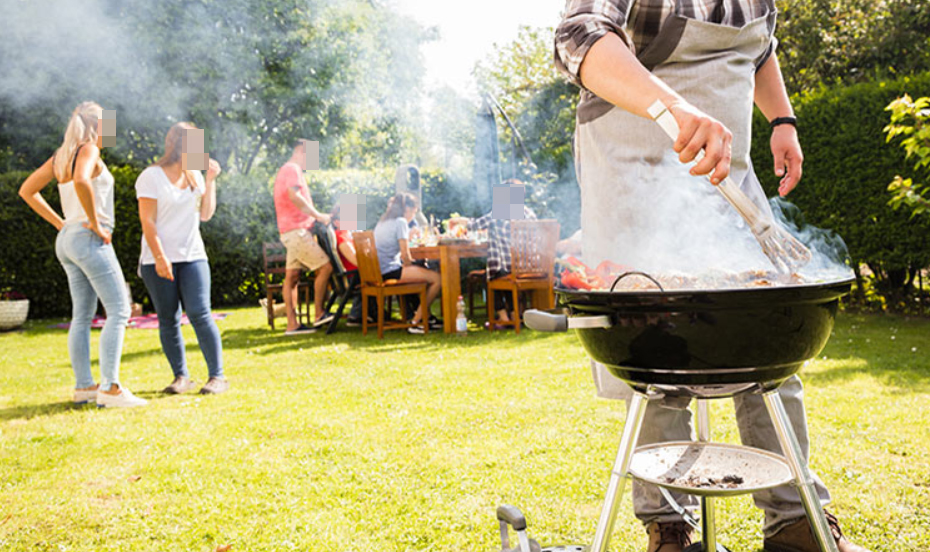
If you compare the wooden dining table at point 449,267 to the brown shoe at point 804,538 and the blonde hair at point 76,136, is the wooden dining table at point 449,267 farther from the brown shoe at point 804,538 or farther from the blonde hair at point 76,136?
the brown shoe at point 804,538

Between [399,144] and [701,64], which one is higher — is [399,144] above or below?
above

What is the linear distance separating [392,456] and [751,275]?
1.95m

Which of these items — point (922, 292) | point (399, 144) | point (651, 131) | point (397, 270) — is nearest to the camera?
point (651, 131)

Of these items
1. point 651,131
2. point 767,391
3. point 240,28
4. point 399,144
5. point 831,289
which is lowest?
point 767,391

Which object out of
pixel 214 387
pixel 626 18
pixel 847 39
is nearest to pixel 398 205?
pixel 214 387

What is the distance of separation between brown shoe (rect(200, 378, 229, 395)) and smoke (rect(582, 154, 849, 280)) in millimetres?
3383

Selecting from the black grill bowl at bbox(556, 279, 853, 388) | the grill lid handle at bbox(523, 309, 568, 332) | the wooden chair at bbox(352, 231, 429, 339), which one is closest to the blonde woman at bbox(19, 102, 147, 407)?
the wooden chair at bbox(352, 231, 429, 339)

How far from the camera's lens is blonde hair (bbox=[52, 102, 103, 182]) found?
3.86m

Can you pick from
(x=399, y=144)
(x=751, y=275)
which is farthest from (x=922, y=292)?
(x=399, y=144)

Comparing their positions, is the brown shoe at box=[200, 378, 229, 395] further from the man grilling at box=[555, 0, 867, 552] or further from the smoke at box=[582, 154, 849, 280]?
the smoke at box=[582, 154, 849, 280]

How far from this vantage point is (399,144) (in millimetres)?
17078

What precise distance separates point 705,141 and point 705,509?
84cm

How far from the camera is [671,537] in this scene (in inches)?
66.9

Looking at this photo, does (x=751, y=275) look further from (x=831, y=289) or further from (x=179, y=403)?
(x=179, y=403)
